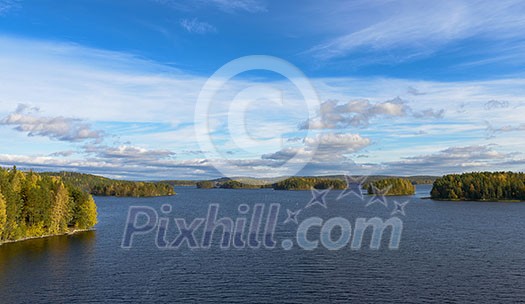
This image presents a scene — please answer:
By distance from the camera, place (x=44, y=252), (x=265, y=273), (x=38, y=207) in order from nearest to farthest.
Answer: (x=265, y=273) → (x=44, y=252) → (x=38, y=207)

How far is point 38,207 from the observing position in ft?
376

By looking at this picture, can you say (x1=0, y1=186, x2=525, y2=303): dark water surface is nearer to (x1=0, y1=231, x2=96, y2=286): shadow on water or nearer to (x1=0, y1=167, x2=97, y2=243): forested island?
(x1=0, y1=231, x2=96, y2=286): shadow on water

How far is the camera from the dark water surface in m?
60.6

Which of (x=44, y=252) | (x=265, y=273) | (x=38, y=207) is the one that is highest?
(x=38, y=207)

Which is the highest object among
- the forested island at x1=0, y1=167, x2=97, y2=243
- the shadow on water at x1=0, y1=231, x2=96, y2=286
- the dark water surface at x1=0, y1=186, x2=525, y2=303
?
the forested island at x1=0, y1=167, x2=97, y2=243

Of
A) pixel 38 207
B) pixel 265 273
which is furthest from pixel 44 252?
pixel 265 273

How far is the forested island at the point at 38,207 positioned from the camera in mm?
105312

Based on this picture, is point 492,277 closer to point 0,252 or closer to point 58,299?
point 58,299

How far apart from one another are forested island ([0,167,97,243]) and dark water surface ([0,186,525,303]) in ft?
21.8

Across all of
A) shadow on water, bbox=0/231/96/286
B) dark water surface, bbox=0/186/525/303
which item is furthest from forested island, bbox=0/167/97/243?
dark water surface, bbox=0/186/525/303

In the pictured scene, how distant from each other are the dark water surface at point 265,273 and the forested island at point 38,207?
6.64m

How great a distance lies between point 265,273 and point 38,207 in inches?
2907

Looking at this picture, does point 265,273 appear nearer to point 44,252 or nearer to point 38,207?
point 44,252

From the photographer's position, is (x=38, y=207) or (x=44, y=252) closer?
(x=44, y=252)
